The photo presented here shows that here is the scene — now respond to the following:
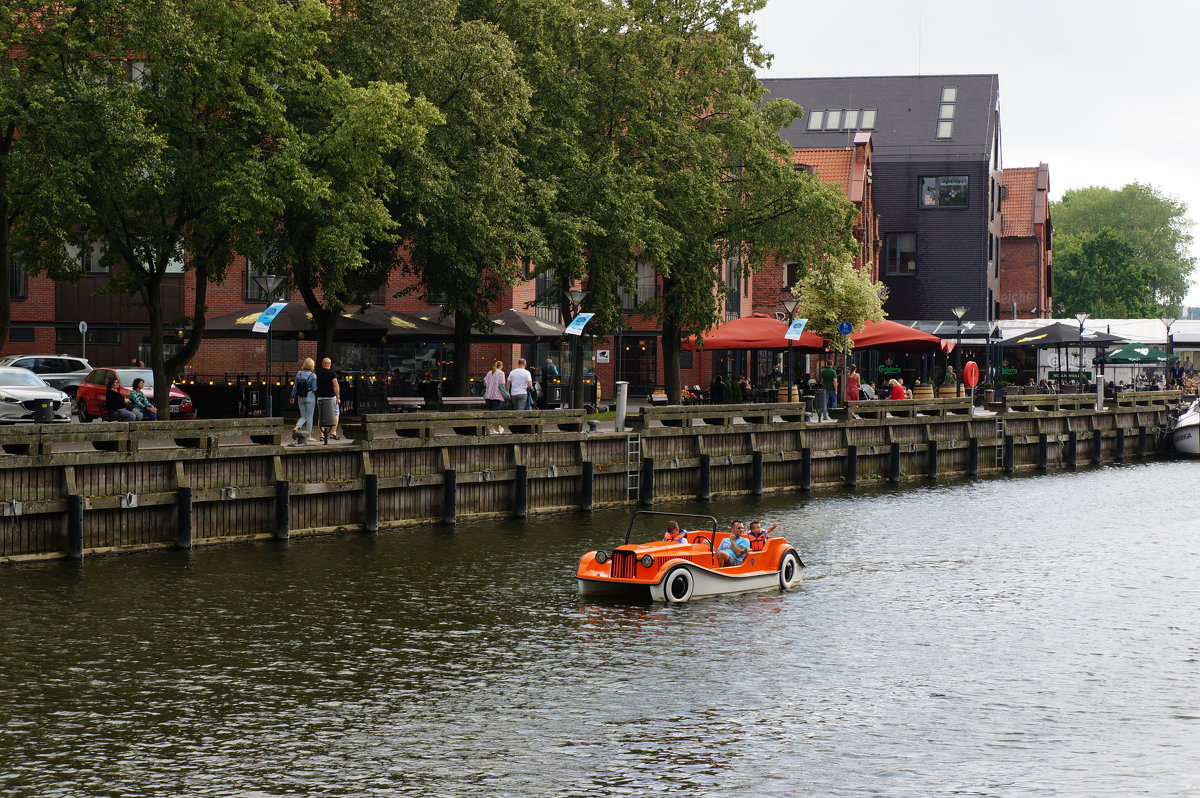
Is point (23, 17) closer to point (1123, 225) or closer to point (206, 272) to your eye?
point (206, 272)

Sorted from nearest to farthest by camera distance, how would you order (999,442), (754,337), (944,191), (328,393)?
(328,393), (754,337), (999,442), (944,191)

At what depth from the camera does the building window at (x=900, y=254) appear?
91.4 metres

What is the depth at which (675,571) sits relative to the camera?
905 inches

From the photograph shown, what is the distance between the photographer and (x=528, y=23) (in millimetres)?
43969

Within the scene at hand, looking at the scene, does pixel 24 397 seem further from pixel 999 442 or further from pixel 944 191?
pixel 944 191

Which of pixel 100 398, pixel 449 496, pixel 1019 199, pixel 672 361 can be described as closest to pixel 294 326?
pixel 100 398

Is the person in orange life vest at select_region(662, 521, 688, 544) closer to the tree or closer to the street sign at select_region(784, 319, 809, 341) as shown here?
the street sign at select_region(784, 319, 809, 341)

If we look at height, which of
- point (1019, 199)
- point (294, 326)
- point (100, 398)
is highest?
point (1019, 199)

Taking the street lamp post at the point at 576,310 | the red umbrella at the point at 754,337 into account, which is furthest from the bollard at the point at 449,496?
the red umbrella at the point at 754,337

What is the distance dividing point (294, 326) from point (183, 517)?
16364mm

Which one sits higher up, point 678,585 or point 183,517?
point 183,517

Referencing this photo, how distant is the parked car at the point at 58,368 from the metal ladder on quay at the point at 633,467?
22.0 m

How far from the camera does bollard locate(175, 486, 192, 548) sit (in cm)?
2698

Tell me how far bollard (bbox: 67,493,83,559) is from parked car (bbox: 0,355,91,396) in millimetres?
24866
